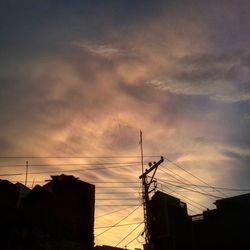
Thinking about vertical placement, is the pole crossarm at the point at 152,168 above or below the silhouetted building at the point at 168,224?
above

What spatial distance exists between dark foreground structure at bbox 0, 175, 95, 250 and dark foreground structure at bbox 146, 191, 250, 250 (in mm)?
9225

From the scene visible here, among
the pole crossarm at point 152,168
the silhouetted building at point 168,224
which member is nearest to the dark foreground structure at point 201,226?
the silhouetted building at point 168,224

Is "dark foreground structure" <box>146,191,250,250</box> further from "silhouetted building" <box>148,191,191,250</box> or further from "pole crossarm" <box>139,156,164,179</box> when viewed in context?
"pole crossarm" <box>139,156,164,179</box>

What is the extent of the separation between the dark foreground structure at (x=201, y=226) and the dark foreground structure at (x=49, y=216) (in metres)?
9.22

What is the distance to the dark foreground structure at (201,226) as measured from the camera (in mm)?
41281

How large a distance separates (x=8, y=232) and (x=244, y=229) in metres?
27.1

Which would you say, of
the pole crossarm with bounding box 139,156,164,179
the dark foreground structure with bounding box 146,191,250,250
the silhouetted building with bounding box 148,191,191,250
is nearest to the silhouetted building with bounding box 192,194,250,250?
the dark foreground structure with bounding box 146,191,250,250

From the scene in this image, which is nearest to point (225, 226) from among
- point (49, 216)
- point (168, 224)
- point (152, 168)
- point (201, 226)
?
point (201, 226)

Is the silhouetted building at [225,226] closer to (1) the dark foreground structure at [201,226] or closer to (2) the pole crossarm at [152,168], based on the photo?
(1) the dark foreground structure at [201,226]

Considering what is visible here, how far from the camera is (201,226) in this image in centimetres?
4441

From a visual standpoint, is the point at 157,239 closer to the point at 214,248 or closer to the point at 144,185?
the point at 214,248

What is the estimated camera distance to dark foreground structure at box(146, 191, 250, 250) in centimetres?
4128

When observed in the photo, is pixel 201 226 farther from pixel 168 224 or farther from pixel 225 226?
pixel 168 224

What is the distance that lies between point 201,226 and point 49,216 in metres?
20.8
